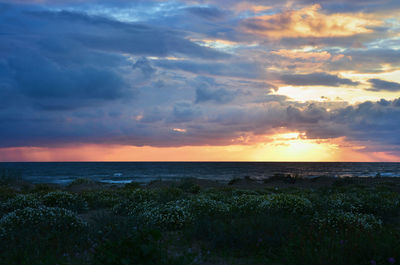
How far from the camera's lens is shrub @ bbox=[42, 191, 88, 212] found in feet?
46.9

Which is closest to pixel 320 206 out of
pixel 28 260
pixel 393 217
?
pixel 393 217

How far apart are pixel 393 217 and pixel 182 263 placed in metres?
9.76

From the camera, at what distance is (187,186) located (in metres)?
24.5

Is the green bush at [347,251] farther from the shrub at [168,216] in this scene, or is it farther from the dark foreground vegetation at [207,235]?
the shrub at [168,216]

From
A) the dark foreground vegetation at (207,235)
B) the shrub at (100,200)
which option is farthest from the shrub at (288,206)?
the shrub at (100,200)

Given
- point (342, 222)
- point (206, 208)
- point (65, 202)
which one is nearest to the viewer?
point (342, 222)

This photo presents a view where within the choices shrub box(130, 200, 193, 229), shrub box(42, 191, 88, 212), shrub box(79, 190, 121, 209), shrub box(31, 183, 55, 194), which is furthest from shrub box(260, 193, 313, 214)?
shrub box(31, 183, 55, 194)

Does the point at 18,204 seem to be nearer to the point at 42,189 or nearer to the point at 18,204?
the point at 18,204

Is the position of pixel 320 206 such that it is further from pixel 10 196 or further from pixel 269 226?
pixel 10 196

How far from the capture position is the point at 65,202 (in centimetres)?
1484

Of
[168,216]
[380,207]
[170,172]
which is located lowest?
[170,172]

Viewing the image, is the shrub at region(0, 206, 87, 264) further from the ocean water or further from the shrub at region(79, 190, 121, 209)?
the ocean water

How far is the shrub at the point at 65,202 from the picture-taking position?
14.3 metres

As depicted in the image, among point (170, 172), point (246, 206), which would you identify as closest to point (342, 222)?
point (246, 206)
